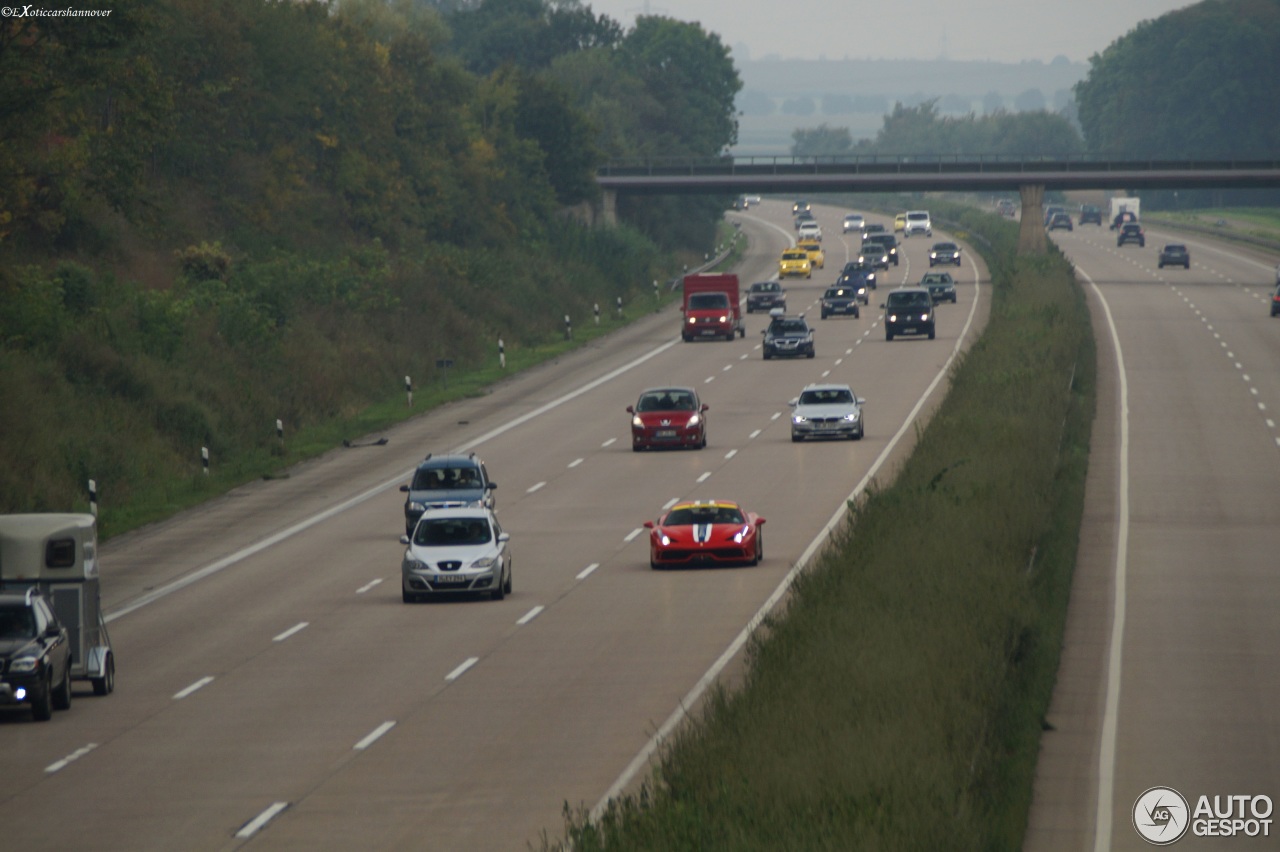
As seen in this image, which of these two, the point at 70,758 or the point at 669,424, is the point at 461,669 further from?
the point at 669,424

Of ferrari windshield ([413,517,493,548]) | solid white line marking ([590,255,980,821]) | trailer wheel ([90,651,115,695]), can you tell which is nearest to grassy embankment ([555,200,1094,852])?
solid white line marking ([590,255,980,821])

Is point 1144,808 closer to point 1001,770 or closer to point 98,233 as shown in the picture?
point 1001,770

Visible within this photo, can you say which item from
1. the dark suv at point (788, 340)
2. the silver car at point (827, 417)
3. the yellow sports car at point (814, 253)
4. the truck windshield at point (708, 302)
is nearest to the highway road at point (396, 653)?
the silver car at point (827, 417)

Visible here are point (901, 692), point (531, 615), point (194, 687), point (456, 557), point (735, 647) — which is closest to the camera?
point (901, 692)

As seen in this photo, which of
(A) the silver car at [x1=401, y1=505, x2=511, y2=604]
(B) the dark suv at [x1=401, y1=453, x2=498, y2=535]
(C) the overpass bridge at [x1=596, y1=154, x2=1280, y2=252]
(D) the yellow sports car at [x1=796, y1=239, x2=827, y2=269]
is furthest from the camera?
(D) the yellow sports car at [x1=796, y1=239, x2=827, y2=269]

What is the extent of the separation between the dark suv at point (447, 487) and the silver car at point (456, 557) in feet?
17.6

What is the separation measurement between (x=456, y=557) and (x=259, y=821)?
1415cm

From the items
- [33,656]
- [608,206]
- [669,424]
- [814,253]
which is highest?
[608,206]

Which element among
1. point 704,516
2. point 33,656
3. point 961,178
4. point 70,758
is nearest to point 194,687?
point 33,656

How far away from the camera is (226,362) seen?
6059cm

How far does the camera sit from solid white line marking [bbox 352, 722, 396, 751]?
2205cm

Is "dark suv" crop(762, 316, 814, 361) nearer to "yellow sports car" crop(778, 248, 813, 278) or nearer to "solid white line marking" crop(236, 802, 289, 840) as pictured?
"yellow sports car" crop(778, 248, 813, 278)

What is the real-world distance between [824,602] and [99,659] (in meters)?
9.22

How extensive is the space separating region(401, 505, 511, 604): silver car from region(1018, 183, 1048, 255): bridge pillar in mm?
93526
